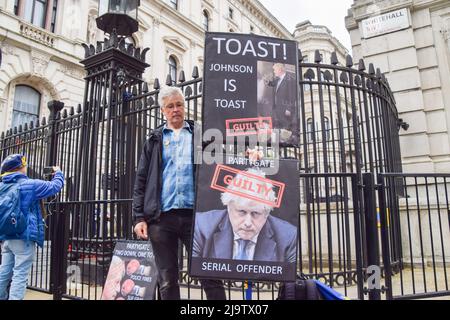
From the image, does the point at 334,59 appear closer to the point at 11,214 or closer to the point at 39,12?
the point at 11,214

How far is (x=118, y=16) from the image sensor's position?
5660 mm

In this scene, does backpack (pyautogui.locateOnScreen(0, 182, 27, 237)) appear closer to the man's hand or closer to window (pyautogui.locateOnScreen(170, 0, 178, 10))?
the man's hand

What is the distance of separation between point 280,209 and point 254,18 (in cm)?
3515

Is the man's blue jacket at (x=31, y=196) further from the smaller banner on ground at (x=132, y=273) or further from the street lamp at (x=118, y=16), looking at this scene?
the street lamp at (x=118, y=16)

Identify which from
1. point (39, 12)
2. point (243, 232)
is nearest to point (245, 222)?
point (243, 232)

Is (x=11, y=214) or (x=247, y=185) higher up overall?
(x=247, y=185)

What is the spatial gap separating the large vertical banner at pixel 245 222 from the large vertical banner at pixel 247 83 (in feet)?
1.81

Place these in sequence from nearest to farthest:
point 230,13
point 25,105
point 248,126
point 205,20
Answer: point 248,126
point 25,105
point 205,20
point 230,13

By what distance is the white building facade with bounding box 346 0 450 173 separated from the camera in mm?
7930

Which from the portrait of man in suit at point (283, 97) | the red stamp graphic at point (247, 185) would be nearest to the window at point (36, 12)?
the portrait of man in suit at point (283, 97)

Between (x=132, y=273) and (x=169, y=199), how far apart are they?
1046 mm

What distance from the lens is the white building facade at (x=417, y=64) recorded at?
7.93m

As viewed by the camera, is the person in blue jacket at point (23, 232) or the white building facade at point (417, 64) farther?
the white building facade at point (417, 64)
